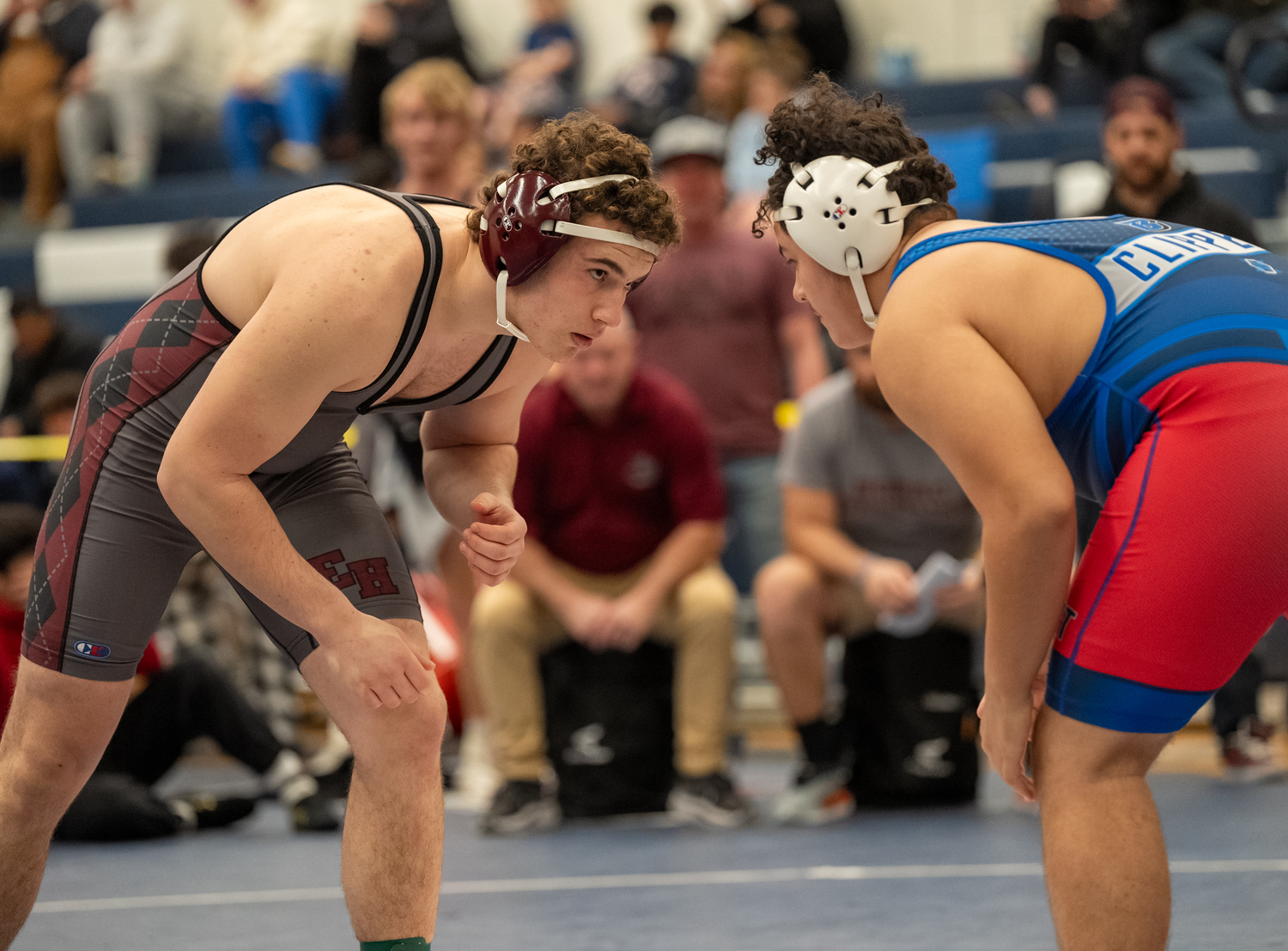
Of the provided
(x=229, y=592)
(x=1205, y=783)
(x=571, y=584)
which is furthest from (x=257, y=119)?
(x=1205, y=783)

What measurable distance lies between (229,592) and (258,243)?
11.5ft

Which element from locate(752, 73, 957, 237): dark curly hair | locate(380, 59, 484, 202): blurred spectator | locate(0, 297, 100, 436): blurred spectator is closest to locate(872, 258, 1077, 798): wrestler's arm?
locate(752, 73, 957, 237): dark curly hair

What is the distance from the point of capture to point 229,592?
18.8 ft

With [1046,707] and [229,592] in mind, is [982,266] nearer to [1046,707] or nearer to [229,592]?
[1046,707]

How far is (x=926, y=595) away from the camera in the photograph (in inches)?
181

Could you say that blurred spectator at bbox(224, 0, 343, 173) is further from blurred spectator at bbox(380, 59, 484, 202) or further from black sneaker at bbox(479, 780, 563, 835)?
black sneaker at bbox(479, 780, 563, 835)

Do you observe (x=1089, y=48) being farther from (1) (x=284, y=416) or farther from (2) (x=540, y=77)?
(1) (x=284, y=416)

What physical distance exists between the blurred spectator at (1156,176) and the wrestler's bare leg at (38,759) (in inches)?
142

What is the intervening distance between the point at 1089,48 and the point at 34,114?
6.98 m

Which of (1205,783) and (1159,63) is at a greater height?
(1159,63)

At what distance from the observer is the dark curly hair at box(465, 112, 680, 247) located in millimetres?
2379

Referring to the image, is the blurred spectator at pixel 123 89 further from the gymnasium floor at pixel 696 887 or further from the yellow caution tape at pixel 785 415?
the gymnasium floor at pixel 696 887

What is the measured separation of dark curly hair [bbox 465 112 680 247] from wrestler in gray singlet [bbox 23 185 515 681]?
0.70 ft

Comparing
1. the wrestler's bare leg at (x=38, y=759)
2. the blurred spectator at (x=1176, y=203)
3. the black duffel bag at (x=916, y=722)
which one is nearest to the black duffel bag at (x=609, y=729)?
the black duffel bag at (x=916, y=722)
